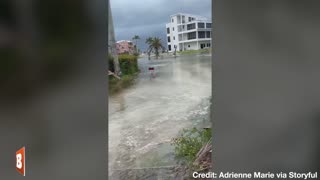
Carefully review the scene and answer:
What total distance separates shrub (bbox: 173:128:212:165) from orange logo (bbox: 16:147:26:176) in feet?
3.47

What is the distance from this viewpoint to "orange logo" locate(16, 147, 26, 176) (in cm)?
232

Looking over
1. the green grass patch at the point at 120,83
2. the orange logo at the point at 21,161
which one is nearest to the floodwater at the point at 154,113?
the green grass patch at the point at 120,83

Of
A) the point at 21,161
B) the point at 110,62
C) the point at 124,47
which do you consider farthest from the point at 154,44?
the point at 21,161

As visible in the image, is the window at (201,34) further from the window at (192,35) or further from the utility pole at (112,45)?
the utility pole at (112,45)

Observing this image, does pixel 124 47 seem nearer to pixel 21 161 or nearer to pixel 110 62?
pixel 110 62

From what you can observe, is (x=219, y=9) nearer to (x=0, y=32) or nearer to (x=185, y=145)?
(x=185, y=145)

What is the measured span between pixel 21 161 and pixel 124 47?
1075mm

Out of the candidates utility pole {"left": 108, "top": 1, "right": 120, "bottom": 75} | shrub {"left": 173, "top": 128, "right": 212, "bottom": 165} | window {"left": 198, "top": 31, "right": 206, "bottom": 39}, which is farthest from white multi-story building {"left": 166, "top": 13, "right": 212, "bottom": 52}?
shrub {"left": 173, "top": 128, "right": 212, "bottom": 165}

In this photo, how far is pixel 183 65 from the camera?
225 centimetres

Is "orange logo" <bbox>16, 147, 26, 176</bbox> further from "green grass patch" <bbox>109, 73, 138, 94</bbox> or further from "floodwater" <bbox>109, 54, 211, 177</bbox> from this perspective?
"green grass patch" <bbox>109, 73, 138, 94</bbox>

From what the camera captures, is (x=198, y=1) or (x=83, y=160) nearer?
(x=198, y=1)

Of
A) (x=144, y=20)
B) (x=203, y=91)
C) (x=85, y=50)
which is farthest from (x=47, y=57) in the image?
(x=203, y=91)

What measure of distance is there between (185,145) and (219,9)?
92 centimetres

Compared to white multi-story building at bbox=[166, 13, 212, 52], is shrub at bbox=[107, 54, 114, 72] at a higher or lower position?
lower
